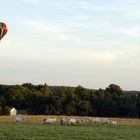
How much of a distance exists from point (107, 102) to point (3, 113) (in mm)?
14456

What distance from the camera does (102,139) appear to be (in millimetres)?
25656

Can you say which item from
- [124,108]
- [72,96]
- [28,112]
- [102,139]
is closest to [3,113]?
[28,112]

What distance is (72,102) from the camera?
261 ft

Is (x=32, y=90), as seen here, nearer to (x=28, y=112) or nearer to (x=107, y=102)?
(x=28, y=112)

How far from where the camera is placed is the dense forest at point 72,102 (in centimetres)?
7731

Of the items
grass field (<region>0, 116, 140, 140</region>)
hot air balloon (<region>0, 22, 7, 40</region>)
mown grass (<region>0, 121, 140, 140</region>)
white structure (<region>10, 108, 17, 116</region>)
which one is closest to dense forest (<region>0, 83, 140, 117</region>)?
white structure (<region>10, 108, 17, 116</region>)

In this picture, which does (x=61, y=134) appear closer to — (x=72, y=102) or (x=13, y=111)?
(x=72, y=102)

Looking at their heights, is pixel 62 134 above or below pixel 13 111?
below

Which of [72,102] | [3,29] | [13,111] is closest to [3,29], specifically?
[3,29]

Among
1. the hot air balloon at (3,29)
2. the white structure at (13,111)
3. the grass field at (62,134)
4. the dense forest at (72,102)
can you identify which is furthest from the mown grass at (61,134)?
the white structure at (13,111)

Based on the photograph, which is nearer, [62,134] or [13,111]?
[62,134]

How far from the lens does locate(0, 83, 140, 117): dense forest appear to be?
77.3m

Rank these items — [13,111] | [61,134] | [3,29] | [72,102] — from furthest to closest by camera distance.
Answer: [13,111] < [72,102] < [61,134] < [3,29]

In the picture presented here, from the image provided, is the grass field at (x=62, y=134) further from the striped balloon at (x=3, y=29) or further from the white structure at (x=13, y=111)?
the white structure at (x=13, y=111)
